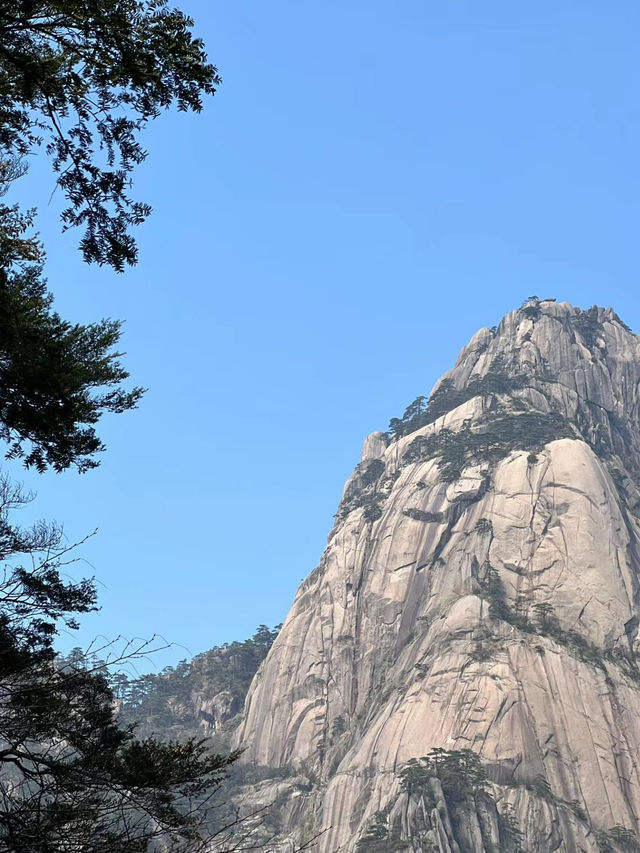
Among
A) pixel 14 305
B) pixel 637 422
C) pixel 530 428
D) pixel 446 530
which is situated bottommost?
pixel 14 305

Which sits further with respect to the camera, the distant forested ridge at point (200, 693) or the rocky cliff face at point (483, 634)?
the distant forested ridge at point (200, 693)

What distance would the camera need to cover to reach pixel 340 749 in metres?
78.5

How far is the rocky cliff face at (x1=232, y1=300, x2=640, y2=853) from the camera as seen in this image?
209 feet

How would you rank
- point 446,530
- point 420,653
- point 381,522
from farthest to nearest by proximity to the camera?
point 381,522 < point 446,530 < point 420,653

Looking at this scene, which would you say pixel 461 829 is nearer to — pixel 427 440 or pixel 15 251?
pixel 427 440

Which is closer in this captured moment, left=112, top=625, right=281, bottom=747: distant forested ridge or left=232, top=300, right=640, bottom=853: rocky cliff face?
left=232, top=300, right=640, bottom=853: rocky cliff face

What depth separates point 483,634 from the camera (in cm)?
7406

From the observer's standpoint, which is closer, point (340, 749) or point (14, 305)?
point (14, 305)

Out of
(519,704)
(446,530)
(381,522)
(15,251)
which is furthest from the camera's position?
(381,522)

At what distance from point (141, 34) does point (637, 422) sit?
337 ft

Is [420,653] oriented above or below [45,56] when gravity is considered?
above

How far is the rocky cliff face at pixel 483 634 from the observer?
2510 inches


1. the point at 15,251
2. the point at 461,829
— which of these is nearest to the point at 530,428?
the point at 461,829

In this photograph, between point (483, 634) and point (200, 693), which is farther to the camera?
point (200, 693)
